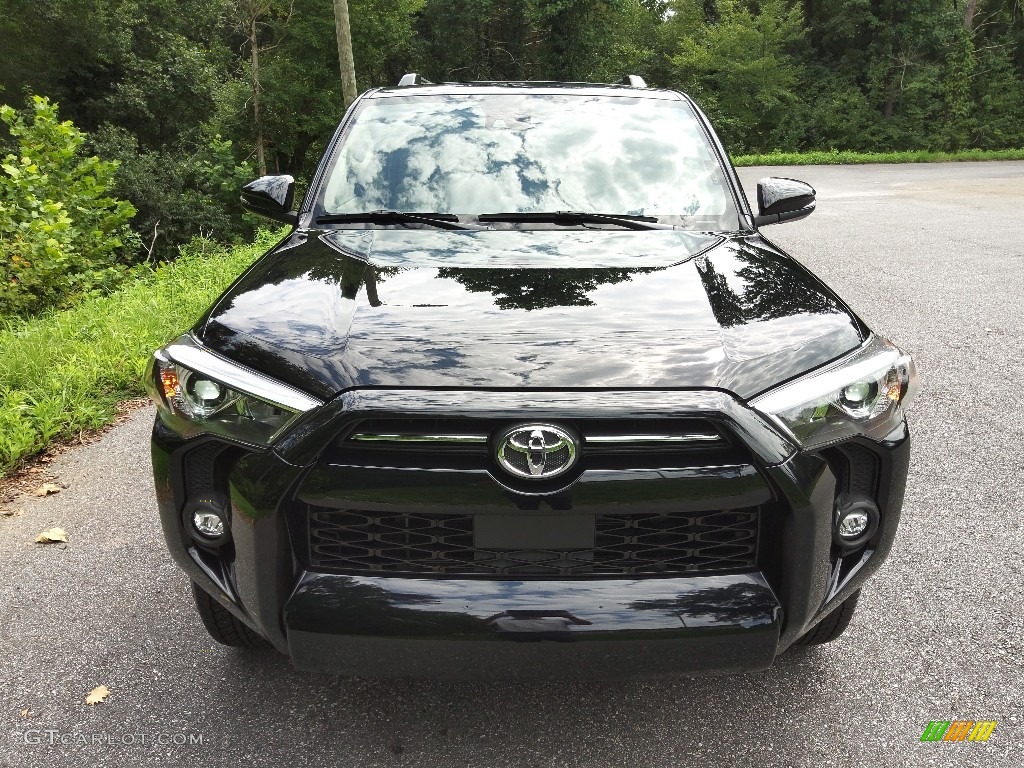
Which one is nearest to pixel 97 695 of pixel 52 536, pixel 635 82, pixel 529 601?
pixel 52 536

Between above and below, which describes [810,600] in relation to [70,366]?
above

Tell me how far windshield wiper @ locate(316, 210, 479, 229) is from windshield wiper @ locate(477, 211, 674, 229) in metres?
0.10

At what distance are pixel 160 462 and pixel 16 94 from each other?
98.9 ft

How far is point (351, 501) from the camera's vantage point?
1873 mm

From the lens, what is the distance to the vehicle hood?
193 cm

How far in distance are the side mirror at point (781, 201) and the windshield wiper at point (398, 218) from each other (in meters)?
1.20

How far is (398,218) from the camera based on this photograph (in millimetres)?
2977

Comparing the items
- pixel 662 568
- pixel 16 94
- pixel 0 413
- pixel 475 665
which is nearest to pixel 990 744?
pixel 662 568

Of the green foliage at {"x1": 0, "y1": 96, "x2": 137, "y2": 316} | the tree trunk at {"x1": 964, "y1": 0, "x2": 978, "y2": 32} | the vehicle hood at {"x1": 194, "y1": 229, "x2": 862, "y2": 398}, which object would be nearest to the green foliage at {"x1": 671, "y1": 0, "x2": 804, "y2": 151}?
the tree trunk at {"x1": 964, "y1": 0, "x2": 978, "y2": 32}

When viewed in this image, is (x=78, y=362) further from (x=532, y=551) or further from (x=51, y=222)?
(x=51, y=222)

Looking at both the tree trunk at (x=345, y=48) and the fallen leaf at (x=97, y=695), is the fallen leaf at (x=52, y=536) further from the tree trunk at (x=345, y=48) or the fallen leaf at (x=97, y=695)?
the tree trunk at (x=345, y=48)

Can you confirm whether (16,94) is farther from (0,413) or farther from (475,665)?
(475,665)

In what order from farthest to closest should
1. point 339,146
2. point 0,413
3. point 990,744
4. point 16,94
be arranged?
point 16,94 → point 0,413 → point 339,146 → point 990,744

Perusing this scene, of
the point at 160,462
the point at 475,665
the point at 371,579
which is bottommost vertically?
the point at 475,665
